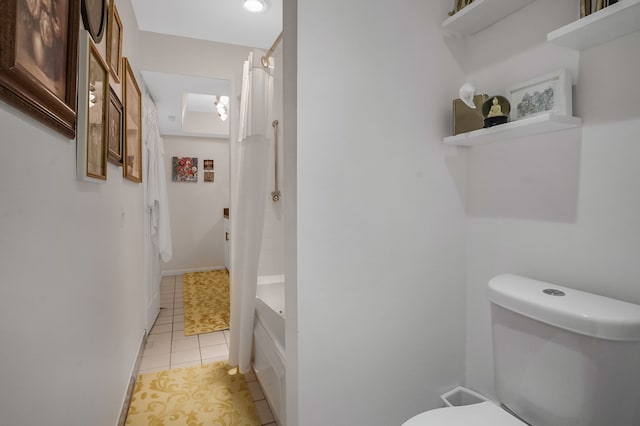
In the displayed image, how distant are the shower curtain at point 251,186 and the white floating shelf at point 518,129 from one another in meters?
1.06

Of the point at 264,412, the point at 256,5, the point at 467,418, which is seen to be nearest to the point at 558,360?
the point at 467,418

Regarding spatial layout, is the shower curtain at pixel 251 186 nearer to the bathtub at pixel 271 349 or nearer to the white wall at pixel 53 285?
the bathtub at pixel 271 349

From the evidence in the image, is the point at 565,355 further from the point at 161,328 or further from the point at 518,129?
the point at 161,328

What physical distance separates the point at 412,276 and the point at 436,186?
1.36ft

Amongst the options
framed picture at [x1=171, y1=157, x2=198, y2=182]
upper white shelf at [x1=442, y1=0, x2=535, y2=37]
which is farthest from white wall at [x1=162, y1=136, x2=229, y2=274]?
upper white shelf at [x1=442, y1=0, x2=535, y2=37]

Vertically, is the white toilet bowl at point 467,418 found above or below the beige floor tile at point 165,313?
above

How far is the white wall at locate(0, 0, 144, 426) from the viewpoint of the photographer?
26.3 inches

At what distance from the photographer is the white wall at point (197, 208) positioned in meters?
5.21

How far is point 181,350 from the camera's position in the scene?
2643 mm

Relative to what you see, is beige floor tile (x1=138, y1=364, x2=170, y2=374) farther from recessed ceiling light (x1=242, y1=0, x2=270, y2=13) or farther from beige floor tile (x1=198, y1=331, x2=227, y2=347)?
recessed ceiling light (x1=242, y1=0, x2=270, y2=13)

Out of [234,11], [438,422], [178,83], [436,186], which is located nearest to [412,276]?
[436,186]

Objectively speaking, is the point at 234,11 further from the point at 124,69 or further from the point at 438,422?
the point at 438,422

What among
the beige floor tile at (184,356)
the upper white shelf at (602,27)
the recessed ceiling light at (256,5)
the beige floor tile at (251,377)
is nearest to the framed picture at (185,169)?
the beige floor tile at (184,356)

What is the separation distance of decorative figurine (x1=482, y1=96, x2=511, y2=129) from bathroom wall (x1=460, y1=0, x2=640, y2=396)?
153 millimetres
